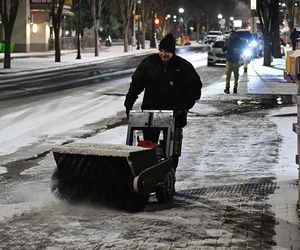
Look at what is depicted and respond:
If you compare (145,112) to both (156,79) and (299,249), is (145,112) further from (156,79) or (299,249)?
(299,249)

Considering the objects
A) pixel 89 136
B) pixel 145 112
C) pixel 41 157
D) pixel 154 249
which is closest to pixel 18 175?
pixel 41 157

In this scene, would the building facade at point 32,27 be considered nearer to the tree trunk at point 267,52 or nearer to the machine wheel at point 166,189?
the tree trunk at point 267,52

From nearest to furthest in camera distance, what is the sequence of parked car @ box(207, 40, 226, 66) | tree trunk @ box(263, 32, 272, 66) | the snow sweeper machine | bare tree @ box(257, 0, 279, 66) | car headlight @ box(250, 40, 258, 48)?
the snow sweeper machine → tree trunk @ box(263, 32, 272, 66) → bare tree @ box(257, 0, 279, 66) → parked car @ box(207, 40, 226, 66) → car headlight @ box(250, 40, 258, 48)

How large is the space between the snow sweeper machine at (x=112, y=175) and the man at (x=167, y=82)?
0.69m

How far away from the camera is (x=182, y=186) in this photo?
27.5 ft

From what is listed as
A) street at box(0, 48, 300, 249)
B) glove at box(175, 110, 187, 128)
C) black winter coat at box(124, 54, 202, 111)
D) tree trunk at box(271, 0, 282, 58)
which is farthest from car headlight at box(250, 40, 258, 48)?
glove at box(175, 110, 187, 128)

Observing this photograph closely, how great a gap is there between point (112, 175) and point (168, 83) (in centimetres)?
151

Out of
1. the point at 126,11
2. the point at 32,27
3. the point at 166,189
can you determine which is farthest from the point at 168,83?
the point at 126,11

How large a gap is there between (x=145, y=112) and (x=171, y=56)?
0.71m

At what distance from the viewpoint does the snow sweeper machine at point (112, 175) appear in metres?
6.73

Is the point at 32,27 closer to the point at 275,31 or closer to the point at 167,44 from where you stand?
the point at 275,31

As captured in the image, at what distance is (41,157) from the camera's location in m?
10.8

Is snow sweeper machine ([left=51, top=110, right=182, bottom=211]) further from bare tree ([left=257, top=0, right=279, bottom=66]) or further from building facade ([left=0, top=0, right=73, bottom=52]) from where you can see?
building facade ([left=0, top=0, right=73, bottom=52])

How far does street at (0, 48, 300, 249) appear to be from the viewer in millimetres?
5867
